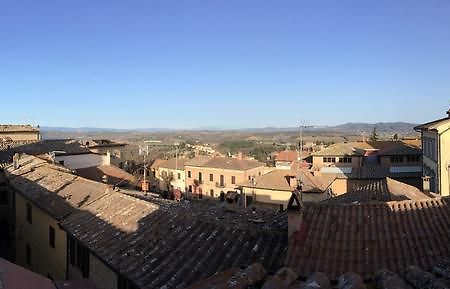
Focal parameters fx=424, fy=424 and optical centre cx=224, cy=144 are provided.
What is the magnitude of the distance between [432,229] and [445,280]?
436 cm

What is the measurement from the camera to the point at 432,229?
30.6 ft

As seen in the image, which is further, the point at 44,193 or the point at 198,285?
the point at 44,193

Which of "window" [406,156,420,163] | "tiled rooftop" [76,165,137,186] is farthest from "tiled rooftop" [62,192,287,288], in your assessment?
"window" [406,156,420,163]

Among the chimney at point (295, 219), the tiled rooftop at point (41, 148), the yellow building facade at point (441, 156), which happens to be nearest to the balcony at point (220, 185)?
the tiled rooftop at point (41, 148)

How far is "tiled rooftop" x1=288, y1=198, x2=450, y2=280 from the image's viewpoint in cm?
795

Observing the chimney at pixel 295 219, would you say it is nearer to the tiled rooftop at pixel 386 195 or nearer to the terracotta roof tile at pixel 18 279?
the terracotta roof tile at pixel 18 279

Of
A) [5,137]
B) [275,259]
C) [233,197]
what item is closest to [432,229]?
[275,259]

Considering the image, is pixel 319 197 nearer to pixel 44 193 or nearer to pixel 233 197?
pixel 233 197

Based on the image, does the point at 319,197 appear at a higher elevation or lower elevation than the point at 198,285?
lower

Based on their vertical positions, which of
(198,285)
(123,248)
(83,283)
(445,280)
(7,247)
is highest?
(445,280)

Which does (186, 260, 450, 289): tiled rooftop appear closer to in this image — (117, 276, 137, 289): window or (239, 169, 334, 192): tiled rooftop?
(117, 276, 137, 289): window

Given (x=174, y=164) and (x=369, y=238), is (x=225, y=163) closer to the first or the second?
(x=174, y=164)

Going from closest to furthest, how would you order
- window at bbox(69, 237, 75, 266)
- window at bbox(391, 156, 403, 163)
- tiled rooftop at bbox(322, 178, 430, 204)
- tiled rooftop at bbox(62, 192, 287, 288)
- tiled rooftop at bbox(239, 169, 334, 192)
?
1. tiled rooftop at bbox(62, 192, 287, 288)
2. window at bbox(69, 237, 75, 266)
3. tiled rooftop at bbox(322, 178, 430, 204)
4. tiled rooftop at bbox(239, 169, 334, 192)
5. window at bbox(391, 156, 403, 163)

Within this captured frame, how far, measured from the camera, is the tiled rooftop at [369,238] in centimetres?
795
